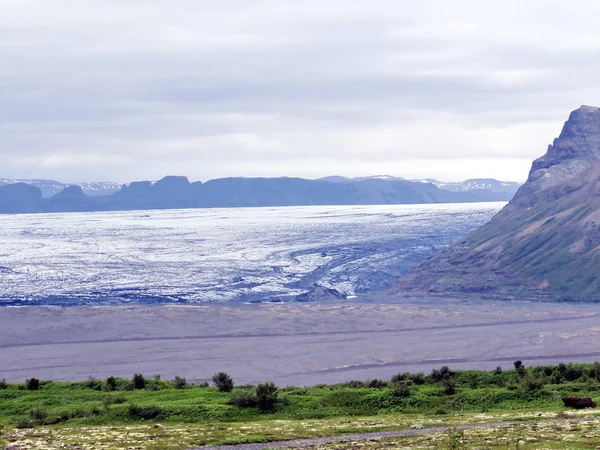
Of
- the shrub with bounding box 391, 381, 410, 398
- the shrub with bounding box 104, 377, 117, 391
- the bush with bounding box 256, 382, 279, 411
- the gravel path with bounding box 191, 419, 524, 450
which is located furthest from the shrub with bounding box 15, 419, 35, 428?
the shrub with bounding box 391, 381, 410, 398

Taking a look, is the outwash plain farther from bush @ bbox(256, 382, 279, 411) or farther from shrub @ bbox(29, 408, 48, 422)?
shrub @ bbox(29, 408, 48, 422)

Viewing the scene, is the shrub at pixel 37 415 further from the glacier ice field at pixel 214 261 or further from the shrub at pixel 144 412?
the glacier ice field at pixel 214 261

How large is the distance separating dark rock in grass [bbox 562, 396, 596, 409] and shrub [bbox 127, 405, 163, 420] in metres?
13.8

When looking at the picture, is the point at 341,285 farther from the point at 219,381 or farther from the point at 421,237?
the point at 219,381

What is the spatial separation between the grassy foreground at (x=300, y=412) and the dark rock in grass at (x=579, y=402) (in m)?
0.73

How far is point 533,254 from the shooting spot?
11781 cm

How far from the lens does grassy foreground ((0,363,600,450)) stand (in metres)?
23.9

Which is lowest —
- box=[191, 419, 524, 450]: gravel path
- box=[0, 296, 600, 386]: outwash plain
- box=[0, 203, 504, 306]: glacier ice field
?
box=[0, 296, 600, 386]: outwash plain

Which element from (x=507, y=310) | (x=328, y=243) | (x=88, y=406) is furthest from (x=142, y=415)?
(x=328, y=243)

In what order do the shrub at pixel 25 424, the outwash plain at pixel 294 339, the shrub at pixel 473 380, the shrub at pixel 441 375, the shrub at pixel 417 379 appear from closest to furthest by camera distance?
the shrub at pixel 25 424, the shrub at pixel 473 380, the shrub at pixel 417 379, the shrub at pixel 441 375, the outwash plain at pixel 294 339

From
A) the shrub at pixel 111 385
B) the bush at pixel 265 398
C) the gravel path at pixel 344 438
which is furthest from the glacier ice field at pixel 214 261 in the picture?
the gravel path at pixel 344 438

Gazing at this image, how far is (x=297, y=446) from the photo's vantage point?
23.5 meters

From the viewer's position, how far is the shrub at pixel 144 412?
29.6m

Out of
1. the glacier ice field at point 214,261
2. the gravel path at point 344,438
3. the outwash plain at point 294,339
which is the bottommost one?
the outwash plain at point 294,339
